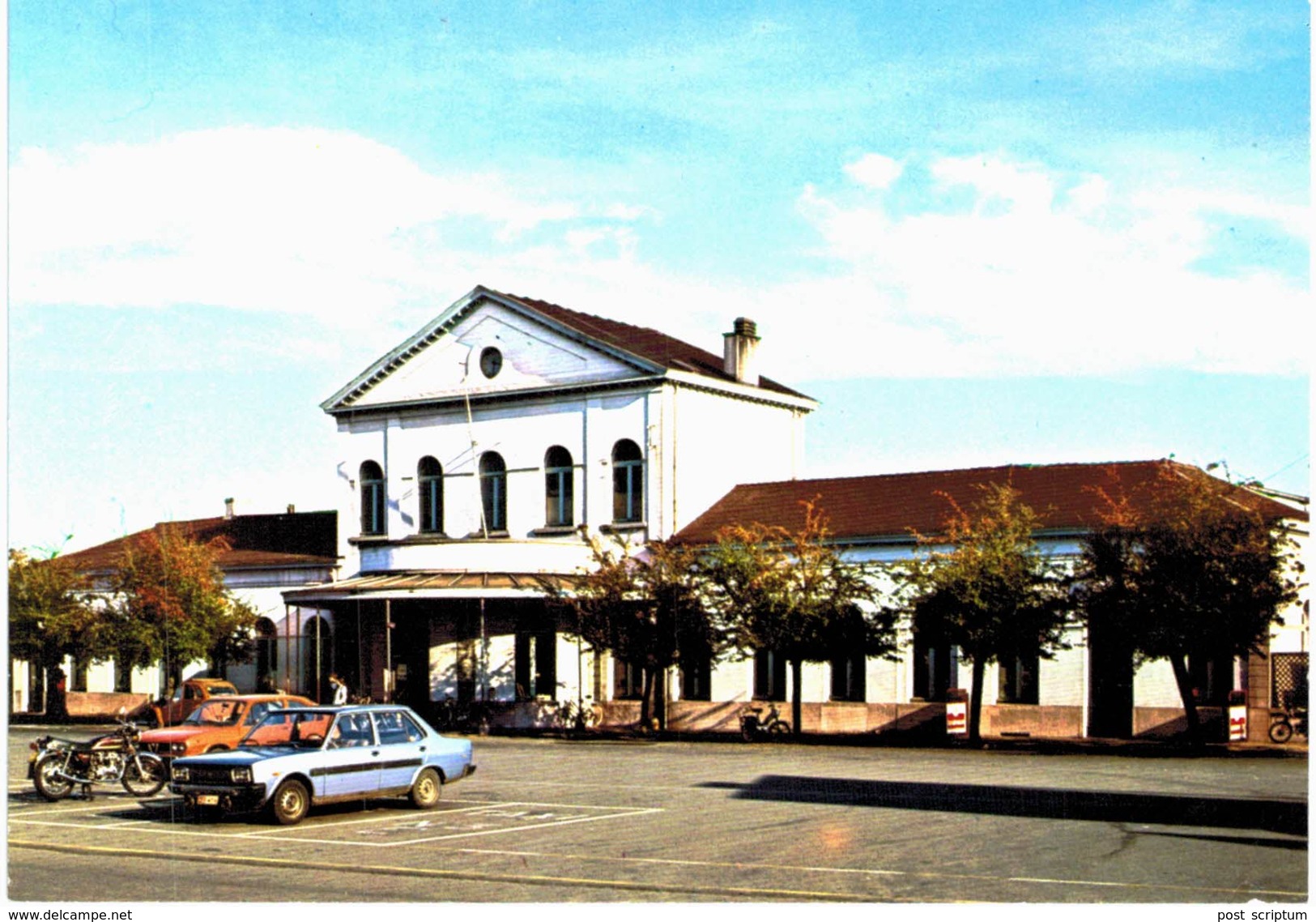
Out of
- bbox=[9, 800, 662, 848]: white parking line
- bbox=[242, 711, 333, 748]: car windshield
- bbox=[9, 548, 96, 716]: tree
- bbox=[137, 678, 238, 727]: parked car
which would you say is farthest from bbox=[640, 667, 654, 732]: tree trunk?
bbox=[242, 711, 333, 748]: car windshield

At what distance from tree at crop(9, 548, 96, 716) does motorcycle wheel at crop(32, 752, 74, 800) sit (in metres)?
26.2

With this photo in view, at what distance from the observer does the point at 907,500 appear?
151 feet

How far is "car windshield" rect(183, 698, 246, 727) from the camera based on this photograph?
2797 centimetres

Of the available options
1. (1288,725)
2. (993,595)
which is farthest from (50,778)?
(1288,725)

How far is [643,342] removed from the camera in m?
52.9

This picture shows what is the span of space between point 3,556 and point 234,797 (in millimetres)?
6968

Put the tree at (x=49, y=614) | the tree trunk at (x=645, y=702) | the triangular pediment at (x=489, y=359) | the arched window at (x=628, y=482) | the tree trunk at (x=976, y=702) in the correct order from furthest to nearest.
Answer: the tree at (x=49, y=614)
the triangular pediment at (x=489, y=359)
the arched window at (x=628, y=482)
the tree trunk at (x=645, y=702)
the tree trunk at (x=976, y=702)

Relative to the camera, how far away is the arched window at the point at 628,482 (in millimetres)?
50312

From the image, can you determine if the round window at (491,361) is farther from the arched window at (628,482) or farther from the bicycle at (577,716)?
the bicycle at (577,716)

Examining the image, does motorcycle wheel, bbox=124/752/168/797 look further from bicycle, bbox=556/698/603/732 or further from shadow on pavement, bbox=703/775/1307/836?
bicycle, bbox=556/698/603/732

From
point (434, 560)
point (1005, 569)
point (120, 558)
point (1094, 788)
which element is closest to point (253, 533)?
point (120, 558)

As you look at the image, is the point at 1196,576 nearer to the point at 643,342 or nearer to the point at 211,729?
the point at 211,729

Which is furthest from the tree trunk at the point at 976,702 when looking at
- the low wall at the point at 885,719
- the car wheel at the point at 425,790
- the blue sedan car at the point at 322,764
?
the car wheel at the point at 425,790

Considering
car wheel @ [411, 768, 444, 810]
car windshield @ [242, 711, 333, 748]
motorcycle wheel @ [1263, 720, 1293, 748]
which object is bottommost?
motorcycle wheel @ [1263, 720, 1293, 748]
